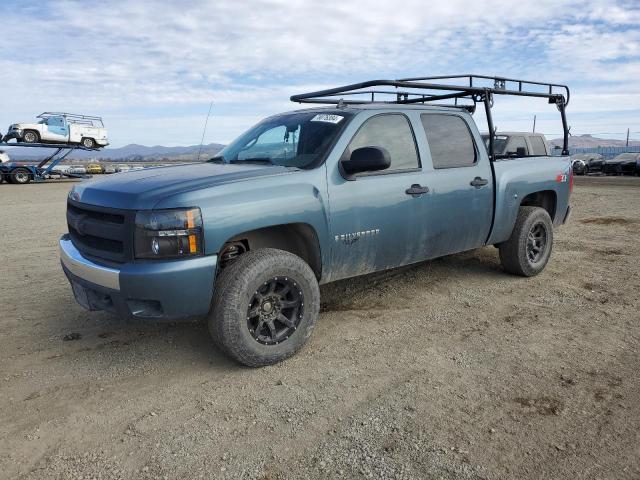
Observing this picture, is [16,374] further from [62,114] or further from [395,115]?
[62,114]

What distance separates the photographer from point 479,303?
16.7 feet

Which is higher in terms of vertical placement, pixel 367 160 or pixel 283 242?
pixel 367 160

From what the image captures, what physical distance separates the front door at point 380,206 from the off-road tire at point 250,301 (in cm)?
44

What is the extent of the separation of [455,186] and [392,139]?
813 millimetres

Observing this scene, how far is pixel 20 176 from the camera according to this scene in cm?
2608

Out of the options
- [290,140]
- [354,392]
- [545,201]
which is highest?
[290,140]

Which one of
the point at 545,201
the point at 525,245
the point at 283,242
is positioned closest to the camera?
the point at 283,242

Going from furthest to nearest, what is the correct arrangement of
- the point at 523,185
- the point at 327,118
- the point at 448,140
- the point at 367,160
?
the point at 523,185 → the point at 448,140 → the point at 327,118 → the point at 367,160

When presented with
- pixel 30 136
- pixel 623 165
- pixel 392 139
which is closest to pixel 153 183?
pixel 392 139

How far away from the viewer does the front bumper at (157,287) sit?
323 cm

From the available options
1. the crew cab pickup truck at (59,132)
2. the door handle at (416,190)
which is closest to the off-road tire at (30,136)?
the crew cab pickup truck at (59,132)

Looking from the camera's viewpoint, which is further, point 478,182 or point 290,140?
point 478,182

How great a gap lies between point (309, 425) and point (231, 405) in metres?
0.53

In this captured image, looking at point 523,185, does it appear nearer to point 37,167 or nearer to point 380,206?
point 380,206
